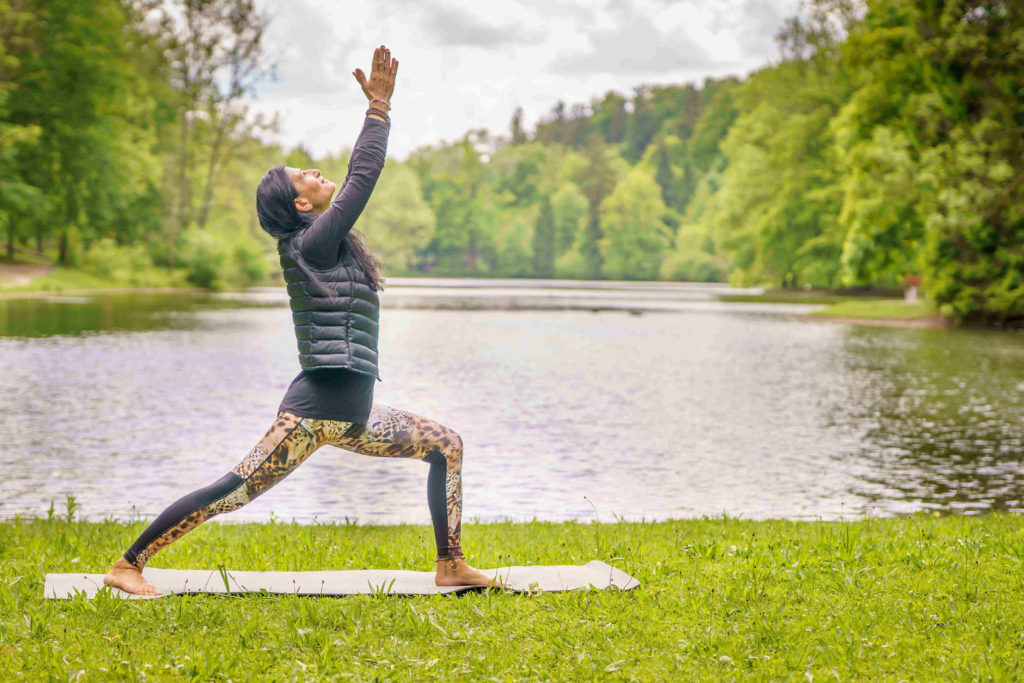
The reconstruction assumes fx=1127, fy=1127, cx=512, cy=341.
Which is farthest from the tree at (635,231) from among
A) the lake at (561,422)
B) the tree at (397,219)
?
the lake at (561,422)

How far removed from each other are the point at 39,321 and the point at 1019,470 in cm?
2955

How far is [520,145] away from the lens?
174625mm

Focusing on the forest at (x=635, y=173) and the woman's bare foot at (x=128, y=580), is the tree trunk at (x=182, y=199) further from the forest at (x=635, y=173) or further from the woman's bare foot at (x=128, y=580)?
the woman's bare foot at (x=128, y=580)

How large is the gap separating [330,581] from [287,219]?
196 cm

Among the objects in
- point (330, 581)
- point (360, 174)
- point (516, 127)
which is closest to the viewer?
point (360, 174)

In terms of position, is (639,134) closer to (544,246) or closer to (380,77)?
(544,246)

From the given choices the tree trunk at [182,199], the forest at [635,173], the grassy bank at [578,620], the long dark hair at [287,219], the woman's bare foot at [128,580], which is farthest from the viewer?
the tree trunk at [182,199]

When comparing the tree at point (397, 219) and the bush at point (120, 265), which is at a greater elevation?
the tree at point (397, 219)

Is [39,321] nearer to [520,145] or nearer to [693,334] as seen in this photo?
[693,334]

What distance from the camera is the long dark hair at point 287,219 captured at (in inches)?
211

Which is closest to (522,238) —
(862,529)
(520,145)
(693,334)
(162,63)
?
(520,145)

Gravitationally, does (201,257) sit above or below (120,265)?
above

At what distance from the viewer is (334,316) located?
17.5 ft

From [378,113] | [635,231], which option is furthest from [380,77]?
[635,231]
